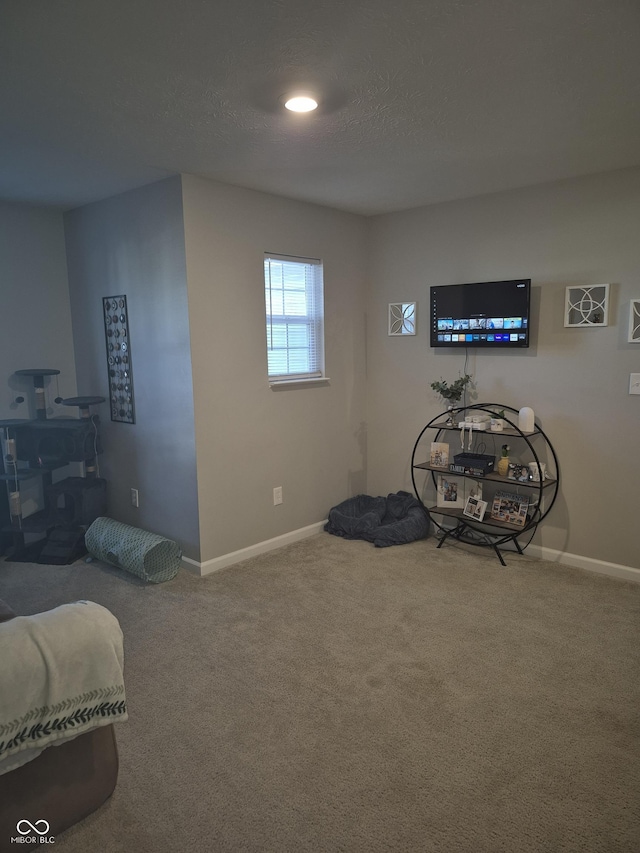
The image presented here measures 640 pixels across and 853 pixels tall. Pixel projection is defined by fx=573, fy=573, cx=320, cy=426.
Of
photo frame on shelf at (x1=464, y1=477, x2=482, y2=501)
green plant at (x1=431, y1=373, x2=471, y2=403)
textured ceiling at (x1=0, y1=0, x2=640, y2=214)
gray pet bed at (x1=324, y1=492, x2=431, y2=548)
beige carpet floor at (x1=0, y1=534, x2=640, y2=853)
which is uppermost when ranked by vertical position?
textured ceiling at (x1=0, y1=0, x2=640, y2=214)

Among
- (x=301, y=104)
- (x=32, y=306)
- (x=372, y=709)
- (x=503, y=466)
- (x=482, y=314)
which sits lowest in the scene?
(x=372, y=709)

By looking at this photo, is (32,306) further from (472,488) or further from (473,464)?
(472,488)

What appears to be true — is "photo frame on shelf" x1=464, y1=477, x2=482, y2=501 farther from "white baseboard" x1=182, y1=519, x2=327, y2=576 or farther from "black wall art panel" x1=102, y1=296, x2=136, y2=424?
"black wall art panel" x1=102, y1=296, x2=136, y2=424

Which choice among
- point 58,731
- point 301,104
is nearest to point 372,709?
point 58,731

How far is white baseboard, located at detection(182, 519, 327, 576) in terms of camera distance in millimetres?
3701

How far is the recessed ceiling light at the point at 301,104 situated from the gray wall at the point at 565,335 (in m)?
1.99

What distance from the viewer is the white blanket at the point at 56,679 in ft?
5.10

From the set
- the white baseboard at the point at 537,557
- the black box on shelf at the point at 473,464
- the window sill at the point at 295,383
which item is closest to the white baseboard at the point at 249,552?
the white baseboard at the point at 537,557

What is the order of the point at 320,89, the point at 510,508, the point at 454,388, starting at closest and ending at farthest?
the point at 320,89
the point at 510,508
the point at 454,388

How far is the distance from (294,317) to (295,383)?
18.9 inches

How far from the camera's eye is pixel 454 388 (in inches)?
159

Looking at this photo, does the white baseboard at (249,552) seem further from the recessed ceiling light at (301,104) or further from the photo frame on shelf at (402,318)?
the recessed ceiling light at (301,104)

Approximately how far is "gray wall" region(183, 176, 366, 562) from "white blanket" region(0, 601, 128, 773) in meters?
1.89

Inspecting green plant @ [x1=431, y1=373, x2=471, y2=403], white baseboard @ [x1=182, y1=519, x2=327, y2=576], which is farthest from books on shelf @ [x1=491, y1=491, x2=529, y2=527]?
white baseboard @ [x1=182, y1=519, x2=327, y2=576]
